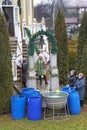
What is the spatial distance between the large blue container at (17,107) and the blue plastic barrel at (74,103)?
1.67m

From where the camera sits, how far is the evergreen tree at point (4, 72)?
1289 centimetres

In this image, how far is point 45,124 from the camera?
11.8 m

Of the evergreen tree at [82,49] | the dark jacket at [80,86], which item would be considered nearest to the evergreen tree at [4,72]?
the dark jacket at [80,86]

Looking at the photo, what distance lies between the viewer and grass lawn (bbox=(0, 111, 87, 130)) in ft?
37.4

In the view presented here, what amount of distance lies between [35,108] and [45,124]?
0.79 m

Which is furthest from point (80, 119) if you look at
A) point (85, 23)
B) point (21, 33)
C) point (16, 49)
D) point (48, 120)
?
point (21, 33)

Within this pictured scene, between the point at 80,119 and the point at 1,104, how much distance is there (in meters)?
2.85

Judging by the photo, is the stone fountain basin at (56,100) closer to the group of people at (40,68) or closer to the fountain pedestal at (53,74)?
the fountain pedestal at (53,74)

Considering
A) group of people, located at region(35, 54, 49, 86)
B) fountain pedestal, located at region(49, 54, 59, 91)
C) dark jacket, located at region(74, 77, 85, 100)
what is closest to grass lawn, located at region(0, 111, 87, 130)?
dark jacket, located at region(74, 77, 85, 100)

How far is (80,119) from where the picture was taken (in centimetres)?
1227

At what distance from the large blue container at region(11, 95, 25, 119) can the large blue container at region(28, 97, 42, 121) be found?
0.32 metres

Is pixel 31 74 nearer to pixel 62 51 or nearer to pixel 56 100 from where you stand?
pixel 56 100

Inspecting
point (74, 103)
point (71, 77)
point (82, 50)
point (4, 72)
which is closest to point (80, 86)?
point (74, 103)

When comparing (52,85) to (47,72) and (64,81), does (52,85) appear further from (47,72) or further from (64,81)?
(64,81)
